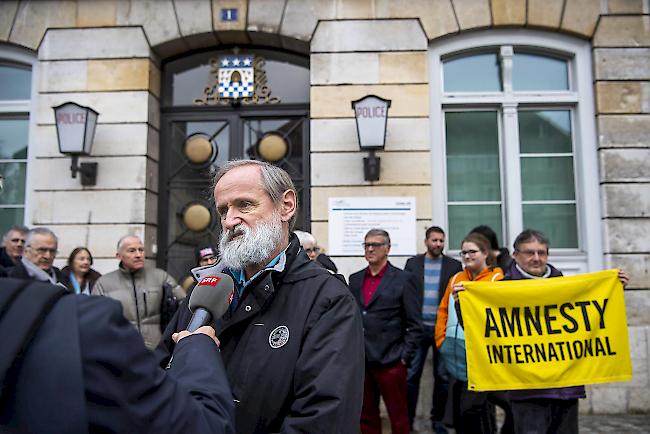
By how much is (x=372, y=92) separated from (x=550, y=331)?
3889 millimetres

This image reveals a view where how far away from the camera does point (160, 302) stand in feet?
17.4

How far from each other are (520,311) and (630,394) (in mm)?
3301

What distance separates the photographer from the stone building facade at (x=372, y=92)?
6848 mm

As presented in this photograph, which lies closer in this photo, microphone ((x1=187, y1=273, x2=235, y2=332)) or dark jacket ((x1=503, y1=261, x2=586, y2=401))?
microphone ((x1=187, y1=273, x2=235, y2=332))

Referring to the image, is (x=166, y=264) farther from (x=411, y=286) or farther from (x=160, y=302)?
(x=411, y=286)

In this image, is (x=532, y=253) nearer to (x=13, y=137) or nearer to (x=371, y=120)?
(x=371, y=120)

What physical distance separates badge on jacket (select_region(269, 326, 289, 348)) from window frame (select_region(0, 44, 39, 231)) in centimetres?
673

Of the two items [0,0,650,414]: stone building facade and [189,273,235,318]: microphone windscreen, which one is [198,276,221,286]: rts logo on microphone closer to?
[189,273,235,318]: microphone windscreen

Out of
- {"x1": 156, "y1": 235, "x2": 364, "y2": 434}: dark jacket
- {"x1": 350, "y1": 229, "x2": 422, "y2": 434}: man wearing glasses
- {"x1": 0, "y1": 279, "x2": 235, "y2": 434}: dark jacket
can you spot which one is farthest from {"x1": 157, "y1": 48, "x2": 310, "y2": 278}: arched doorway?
{"x1": 0, "y1": 279, "x2": 235, "y2": 434}: dark jacket

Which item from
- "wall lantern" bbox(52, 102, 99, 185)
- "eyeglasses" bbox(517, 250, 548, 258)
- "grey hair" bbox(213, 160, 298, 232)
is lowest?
"eyeglasses" bbox(517, 250, 548, 258)

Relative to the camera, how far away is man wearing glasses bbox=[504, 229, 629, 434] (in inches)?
150

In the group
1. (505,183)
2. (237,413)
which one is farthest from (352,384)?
(505,183)

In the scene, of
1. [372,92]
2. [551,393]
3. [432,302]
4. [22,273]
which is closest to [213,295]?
[551,393]

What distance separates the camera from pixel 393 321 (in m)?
5.16
